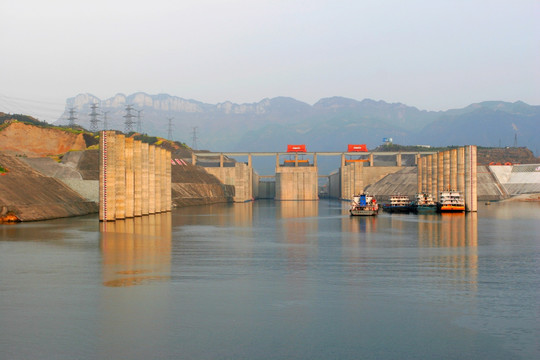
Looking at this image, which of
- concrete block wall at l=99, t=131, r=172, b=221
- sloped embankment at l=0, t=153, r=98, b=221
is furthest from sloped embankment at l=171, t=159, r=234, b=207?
sloped embankment at l=0, t=153, r=98, b=221

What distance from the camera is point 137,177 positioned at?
102562mm

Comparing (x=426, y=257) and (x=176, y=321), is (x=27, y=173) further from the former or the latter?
(x=176, y=321)

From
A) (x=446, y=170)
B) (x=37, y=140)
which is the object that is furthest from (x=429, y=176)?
(x=37, y=140)

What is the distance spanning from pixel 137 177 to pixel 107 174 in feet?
62.8

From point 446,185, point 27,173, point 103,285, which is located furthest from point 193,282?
point 446,185

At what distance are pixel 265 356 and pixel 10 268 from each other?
83.3ft

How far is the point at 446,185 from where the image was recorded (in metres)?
144

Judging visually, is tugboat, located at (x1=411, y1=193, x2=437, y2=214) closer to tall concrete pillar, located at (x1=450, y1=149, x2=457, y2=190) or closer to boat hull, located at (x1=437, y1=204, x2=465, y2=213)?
boat hull, located at (x1=437, y1=204, x2=465, y2=213)

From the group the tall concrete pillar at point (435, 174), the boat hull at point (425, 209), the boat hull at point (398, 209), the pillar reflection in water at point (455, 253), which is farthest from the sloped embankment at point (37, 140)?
the pillar reflection in water at point (455, 253)

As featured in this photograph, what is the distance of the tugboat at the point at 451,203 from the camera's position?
119500mm

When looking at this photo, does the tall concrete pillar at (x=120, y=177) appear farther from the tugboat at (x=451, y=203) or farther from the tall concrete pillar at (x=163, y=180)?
the tugboat at (x=451, y=203)

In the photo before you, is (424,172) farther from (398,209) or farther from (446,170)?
(398,209)

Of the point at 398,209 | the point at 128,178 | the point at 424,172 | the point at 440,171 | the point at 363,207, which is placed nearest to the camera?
the point at 128,178

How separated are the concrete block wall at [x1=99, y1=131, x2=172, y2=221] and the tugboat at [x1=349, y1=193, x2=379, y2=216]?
37.2 meters
